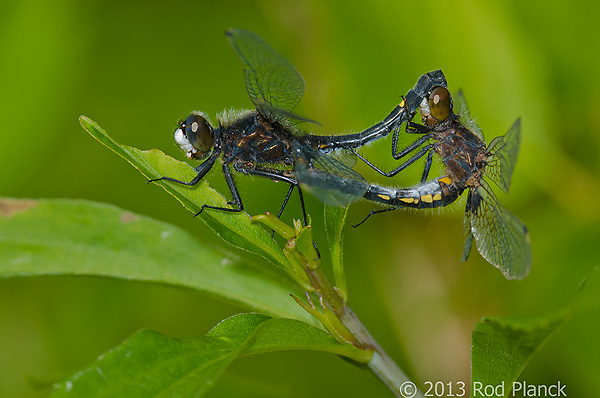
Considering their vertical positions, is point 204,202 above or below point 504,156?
below

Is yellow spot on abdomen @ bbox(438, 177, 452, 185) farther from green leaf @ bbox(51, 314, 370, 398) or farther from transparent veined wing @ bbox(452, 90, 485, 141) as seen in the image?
green leaf @ bbox(51, 314, 370, 398)

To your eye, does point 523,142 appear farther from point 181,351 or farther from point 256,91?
point 181,351

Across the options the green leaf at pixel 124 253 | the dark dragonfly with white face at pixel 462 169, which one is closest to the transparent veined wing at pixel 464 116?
the dark dragonfly with white face at pixel 462 169

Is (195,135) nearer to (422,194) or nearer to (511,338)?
(422,194)

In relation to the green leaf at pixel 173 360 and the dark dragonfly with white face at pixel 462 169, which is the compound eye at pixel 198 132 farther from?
the green leaf at pixel 173 360

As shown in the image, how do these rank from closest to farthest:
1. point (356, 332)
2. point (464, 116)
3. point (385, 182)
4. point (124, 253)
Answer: point (356, 332)
point (124, 253)
point (464, 116)
point (385, 182)

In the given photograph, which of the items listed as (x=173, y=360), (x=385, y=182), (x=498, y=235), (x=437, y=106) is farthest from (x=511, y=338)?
(x=385, y=182)

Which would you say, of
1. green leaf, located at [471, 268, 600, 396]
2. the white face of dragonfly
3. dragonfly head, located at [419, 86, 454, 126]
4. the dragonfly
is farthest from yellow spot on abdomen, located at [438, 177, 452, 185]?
the white face of dragonfly
